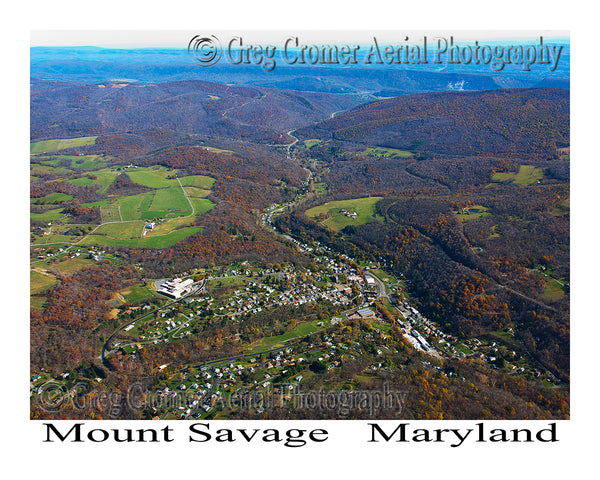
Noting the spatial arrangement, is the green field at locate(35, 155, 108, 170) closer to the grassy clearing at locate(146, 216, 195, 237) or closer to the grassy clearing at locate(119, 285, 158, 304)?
the grassy clearing at locate(146, 216, 195, 237)

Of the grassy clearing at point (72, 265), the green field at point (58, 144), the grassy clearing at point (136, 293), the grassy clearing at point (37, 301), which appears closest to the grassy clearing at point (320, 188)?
the grassy clearing at point (136, 293)

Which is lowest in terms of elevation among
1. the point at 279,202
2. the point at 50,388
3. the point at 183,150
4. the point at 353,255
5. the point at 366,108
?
the point at 50,388

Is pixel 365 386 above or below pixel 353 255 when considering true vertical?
below

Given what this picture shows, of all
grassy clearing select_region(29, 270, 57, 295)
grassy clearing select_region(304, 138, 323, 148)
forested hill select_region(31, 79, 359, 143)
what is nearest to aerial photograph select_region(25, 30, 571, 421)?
grassy clearing select_region(29, 270, 57, 295)

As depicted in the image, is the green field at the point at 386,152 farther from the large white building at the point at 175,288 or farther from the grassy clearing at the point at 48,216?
the large white building at the point at 175,288

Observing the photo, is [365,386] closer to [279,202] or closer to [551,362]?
[551,362]

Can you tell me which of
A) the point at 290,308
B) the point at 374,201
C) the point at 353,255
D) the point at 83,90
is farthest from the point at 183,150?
the point at 83,90
